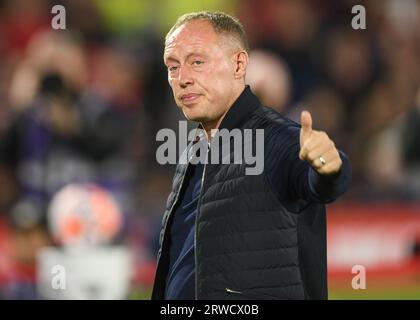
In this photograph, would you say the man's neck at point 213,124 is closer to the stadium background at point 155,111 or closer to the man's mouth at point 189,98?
the man's mouth at point 189,98

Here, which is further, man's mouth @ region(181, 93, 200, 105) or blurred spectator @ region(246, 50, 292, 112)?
blurred spectator @ region(246, 50, 292, 112)

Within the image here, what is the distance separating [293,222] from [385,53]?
6.73 m

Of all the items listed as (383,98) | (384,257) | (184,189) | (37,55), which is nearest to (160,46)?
(37,55)

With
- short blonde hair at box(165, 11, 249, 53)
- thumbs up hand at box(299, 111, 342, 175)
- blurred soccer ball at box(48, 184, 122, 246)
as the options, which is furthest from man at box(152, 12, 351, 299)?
blurred soccer ball at box(48, 184, 122, 246)

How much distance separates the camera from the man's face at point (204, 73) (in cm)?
379

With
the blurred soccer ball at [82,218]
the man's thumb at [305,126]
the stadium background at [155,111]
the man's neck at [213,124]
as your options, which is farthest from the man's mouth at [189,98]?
the stadium background at [155,111]

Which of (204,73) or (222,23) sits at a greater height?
(222,23)

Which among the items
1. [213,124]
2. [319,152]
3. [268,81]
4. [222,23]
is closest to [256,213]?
[319,152]

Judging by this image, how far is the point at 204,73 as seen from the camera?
3.80 metres

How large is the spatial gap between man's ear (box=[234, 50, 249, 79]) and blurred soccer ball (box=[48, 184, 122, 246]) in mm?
3415

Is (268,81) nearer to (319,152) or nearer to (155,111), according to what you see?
(155,111)

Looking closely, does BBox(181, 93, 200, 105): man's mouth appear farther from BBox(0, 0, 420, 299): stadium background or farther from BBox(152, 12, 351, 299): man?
BBox(0, 0, 420, 299): stadium background

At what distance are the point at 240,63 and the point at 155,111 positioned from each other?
5.56 m

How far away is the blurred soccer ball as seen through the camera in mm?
7109
